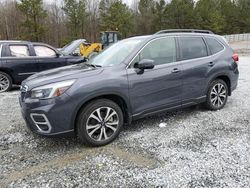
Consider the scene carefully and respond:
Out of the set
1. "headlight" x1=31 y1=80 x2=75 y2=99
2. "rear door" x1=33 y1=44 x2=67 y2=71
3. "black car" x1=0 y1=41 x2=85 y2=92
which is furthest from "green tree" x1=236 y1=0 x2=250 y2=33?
"headlight" x1=31 y1=80 x2=75 y2=99

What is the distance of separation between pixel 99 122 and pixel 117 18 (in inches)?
1497

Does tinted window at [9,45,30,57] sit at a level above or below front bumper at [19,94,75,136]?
above

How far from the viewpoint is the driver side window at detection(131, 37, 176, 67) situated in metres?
4.17

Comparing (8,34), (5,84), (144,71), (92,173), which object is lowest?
(92,173)

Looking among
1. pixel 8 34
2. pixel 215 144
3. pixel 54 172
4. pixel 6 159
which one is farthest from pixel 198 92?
pixel 8 34

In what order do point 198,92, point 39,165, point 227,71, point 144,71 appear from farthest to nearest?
1. point 227,71
2. point 198,92
3. point 144,71
4. point 39,165

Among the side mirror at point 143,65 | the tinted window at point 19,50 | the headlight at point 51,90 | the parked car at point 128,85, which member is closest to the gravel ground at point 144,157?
the parked car at point 128,85

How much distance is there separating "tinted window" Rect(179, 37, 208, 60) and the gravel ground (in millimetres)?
1203

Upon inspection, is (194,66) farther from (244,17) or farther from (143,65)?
(244,17)

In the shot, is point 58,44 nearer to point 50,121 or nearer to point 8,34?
point 8,34

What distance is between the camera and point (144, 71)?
405 centimetres

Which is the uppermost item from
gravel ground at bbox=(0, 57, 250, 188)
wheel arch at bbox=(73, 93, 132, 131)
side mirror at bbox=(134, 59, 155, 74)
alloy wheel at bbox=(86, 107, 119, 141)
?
side mirror at bbox=(134, 59, 155, 74)

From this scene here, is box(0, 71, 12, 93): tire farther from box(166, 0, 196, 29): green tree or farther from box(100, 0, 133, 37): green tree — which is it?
box(166, 0, 196, 29): green tree

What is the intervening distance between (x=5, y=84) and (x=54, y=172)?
5.52 metres
